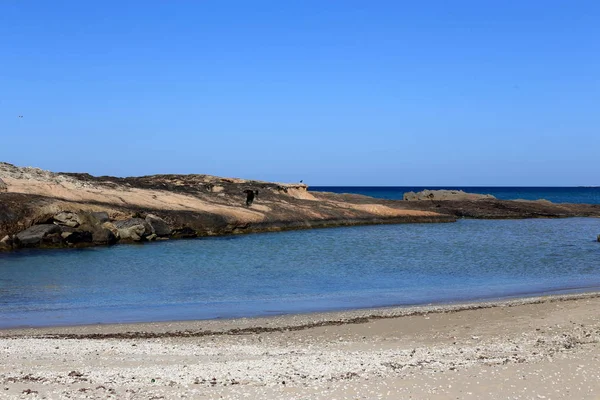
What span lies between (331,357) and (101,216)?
24.6 m

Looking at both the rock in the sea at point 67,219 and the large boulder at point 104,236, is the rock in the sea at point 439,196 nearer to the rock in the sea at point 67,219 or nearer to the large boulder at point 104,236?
the large boulder at point 104,236

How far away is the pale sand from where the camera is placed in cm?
860

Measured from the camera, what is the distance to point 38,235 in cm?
2955

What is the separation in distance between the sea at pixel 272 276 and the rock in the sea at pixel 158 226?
1583 mm

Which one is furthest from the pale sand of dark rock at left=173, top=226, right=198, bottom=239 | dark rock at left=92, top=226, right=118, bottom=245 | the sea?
dark rock at left=173, top=226, right=198, bottom=239

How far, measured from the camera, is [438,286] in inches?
804

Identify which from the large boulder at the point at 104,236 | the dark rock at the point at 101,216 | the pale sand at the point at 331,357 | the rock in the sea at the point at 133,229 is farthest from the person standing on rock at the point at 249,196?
the pale sand at the point at 331,357

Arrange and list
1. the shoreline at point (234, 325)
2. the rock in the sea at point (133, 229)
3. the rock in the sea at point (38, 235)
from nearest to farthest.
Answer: the shoreline at point (234, 325)
the rock in the sea at point (38, 235)
the rock in the sea at point (133, 229)

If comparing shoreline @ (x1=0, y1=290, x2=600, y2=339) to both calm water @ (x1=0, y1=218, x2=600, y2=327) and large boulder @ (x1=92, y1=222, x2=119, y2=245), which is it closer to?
calm water @ (x1=0, y1=218, x2=600, y2=327)

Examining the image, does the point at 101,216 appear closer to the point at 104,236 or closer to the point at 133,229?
the point at 133,229

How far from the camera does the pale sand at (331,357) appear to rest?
8.60 meters

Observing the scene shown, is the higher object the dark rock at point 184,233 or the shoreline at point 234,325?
the dark rock at point 184,233

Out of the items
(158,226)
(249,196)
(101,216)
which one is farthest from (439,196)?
(101,216)

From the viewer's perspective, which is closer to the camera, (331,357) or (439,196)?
(331,357)
